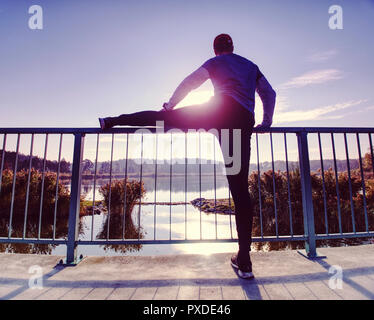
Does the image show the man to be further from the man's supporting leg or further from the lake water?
the lake water

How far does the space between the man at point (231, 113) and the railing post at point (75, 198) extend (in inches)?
24.4

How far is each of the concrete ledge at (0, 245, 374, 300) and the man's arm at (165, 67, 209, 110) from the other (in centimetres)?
117

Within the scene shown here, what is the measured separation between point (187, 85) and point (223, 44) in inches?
17.2

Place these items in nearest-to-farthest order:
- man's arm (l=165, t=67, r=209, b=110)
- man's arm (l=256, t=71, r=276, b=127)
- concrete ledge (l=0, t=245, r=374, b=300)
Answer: concrete ledge (l=0, t=245, r=374, b=300) → man's arm (l=165, t=67, r=209, b=110) → man's arm (l=256, t=71, r=276, b=127)

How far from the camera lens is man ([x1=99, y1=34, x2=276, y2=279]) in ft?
4.82

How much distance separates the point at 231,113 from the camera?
146 cm

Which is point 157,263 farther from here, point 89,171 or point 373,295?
point 373,295

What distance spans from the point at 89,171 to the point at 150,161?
1.94 feet

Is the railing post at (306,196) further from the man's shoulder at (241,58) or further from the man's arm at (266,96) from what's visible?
the man's shoulder at (241,58)

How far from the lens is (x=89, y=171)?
7.01 feet

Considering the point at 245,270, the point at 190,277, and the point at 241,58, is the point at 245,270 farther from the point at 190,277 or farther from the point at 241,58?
the point at 241,58

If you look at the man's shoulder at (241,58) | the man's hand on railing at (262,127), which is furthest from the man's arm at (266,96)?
the man's shoulder at (241,58)

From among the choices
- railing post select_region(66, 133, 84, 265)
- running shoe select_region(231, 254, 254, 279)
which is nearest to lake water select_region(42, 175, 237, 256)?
railing post select_region(66, 133, 84, 265)
